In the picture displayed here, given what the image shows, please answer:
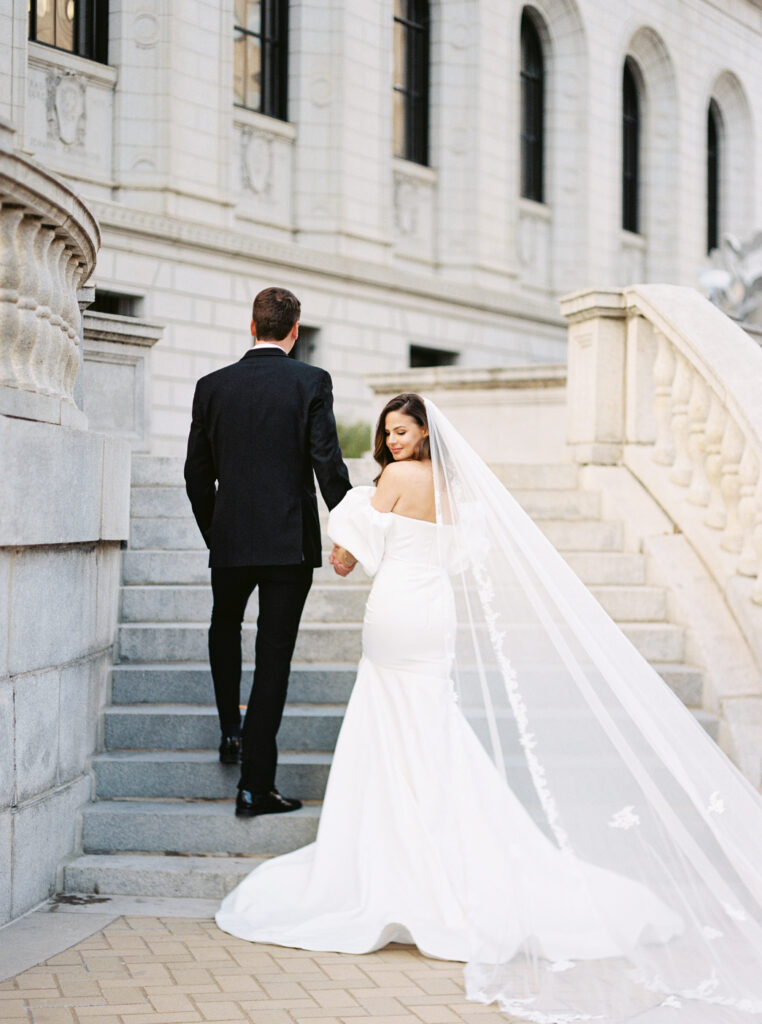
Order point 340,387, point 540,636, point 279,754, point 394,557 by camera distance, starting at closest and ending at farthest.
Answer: point 540,636 < point 394,557 < point 279,754 < point 340,387

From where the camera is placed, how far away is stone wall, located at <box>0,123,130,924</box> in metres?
4.55

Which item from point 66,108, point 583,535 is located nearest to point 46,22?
point 66,108

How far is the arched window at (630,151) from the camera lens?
2697cm

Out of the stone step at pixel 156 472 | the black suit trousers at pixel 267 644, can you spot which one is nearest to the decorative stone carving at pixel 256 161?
the stone step at pixel 156 472

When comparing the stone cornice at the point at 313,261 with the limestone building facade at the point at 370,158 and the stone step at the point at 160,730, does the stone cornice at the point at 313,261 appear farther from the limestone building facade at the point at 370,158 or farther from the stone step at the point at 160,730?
the stone step at the point at 160,730

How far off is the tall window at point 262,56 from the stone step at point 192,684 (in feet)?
45.1

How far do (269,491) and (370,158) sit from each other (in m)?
15.3

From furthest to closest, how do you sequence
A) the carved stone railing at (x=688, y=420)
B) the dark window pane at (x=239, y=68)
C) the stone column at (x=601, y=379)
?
the dark window pane at (x=239, y=68), the stone column at (x=601, y=379), the carved stone railing at (x=688, y=420)

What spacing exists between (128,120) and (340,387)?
4.99 metres

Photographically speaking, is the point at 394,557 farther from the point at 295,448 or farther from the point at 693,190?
the point at 693,190

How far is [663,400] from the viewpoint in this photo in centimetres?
752

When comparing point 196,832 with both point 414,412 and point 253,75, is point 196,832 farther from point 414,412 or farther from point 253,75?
point 253,75

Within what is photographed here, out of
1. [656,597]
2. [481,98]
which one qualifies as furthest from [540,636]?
[481,98]

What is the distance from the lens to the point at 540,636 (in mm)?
4684
